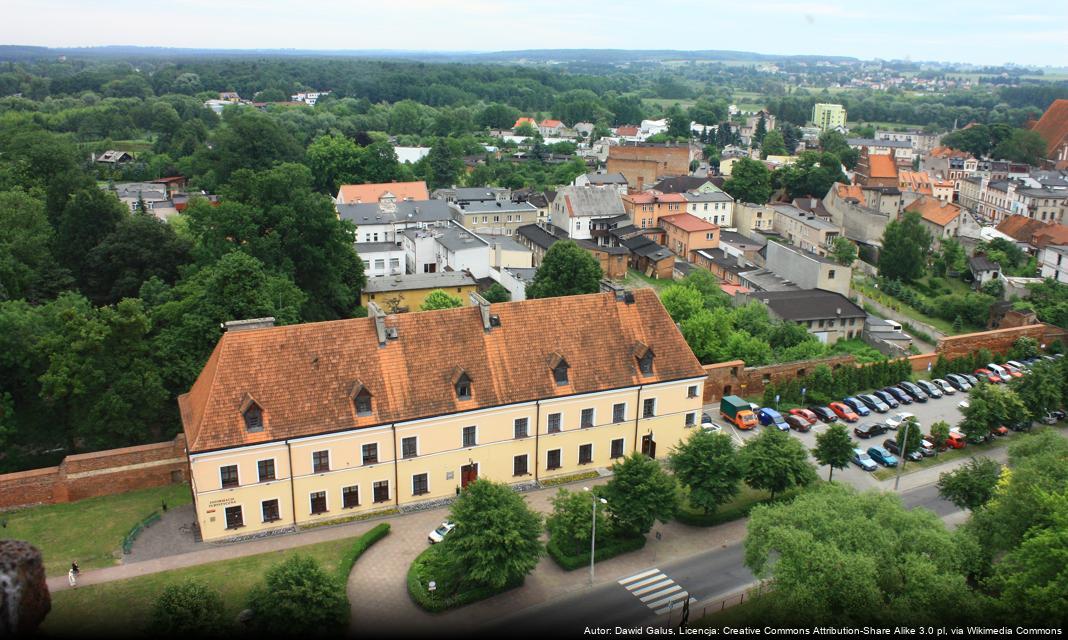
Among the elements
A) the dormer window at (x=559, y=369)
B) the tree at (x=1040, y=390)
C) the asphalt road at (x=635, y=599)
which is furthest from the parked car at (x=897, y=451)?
the dormer window at (x=559, y=369)

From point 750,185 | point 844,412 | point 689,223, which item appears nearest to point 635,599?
point 844,412

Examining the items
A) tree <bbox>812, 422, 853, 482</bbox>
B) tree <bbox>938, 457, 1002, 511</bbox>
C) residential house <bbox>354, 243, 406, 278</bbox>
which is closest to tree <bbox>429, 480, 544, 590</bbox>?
tree <bbox>812, 422, 853, 482</bbox>

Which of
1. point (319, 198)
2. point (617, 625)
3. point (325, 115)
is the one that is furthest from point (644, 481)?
point (325, 115)

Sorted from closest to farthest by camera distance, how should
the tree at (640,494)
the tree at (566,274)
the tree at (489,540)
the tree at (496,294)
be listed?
the tree at (489,540)
the tree at (640,494)
the tree at (566,274)
the tree at (496,294)

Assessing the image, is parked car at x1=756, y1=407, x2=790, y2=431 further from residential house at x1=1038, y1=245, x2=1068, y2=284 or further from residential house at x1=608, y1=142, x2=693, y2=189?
residential house at x1=608, y1=142, x2=693, y2=189

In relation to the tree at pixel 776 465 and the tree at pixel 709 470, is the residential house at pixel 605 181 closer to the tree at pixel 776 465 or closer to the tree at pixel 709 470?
the tree at pixel 776 465
